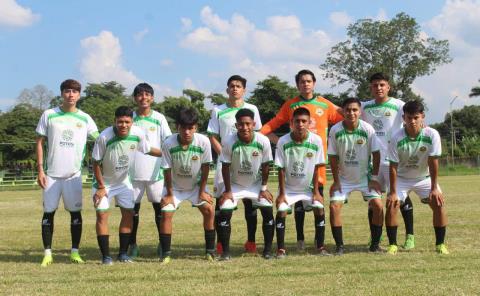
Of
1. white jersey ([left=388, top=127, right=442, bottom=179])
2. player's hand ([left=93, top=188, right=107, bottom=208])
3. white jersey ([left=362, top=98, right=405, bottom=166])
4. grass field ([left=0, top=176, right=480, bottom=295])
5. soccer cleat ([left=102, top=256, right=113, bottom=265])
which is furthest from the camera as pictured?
white jersey ([left=362, top=98, right=405, bottom=166])

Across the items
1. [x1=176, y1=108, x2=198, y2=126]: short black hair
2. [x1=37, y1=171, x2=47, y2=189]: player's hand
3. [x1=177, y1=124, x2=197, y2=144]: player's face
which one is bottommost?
[x1=37, y1=171, x2=47, y2=189]: player's hand

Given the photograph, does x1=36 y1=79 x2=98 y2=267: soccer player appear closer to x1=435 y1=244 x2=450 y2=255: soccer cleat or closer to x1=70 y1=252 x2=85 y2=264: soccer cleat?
x1=70 y1=252 x2=85 y2=264: soccer cleat

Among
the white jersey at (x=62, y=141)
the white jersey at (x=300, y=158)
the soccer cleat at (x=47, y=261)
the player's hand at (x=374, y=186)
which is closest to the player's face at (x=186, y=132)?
the white jersey at (x=300, y=158)

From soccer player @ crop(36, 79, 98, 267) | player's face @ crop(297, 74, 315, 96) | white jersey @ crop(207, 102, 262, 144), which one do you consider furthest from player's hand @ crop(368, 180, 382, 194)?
soccer player @ crop(36, 79, 98, 267)

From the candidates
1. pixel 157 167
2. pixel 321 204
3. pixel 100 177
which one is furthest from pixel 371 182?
pixel 100 177

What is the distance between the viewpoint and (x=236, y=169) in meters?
7.16

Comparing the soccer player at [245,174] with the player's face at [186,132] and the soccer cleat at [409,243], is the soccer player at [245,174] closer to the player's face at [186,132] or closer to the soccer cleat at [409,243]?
the player's face at [186,132]

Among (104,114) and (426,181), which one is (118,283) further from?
(104,114)

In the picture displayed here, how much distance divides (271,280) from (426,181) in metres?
3.10

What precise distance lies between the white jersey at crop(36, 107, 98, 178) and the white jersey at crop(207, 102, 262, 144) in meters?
1.85

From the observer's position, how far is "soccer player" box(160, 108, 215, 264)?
6945mm

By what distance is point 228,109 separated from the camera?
25.4 feet

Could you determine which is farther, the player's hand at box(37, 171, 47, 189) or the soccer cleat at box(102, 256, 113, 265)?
the player's hand at box(37, 171, 47, 189)

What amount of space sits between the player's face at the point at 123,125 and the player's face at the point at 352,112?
2.90 m
